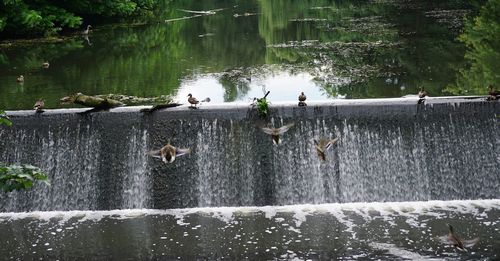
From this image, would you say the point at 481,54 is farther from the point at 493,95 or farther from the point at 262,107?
the point at 262,107

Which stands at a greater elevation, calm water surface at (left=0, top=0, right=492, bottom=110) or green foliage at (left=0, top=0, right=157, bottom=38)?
green foliage at (left=0, top=0, right=157, bottom=38)

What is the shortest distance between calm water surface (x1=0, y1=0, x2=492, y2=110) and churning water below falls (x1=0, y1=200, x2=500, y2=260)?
3.93 metres

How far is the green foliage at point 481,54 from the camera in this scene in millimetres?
13273

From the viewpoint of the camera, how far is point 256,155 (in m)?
9.93

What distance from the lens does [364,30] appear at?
2264 cm

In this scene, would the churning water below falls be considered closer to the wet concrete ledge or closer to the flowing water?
the flowing water

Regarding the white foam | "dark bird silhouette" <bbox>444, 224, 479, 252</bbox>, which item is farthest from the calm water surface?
"dark bird silhouette" <bbox>444, 224, 479, 252</bbox>

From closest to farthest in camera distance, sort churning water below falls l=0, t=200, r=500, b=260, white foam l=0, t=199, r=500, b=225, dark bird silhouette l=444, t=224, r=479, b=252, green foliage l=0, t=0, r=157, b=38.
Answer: dark bird silhouette l=444, t=224, r=479, b=252 → churning water below falls l=0, t=200, r=500, b=260 → white foam l=0, t=199, r=500, b=225 → green foliage l=0, t=0, r=157, b=38

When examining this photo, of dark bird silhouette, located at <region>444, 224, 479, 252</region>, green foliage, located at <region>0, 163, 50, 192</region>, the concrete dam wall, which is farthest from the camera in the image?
the concrete dam wall

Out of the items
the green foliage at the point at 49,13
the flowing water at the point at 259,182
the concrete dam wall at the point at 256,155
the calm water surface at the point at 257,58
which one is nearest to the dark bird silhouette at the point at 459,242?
the flowing water at the point at 259,182

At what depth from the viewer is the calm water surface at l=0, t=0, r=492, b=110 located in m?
14.0

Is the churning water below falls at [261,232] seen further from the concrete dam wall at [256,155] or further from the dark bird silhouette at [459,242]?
the concrete dam wall at [256,155]

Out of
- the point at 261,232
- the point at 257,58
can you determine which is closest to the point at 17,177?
the point at 261,232

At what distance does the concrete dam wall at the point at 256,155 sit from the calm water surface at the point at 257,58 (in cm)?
273
